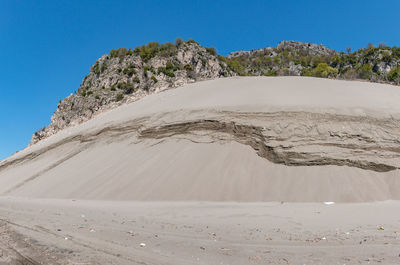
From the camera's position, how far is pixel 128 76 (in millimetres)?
41312

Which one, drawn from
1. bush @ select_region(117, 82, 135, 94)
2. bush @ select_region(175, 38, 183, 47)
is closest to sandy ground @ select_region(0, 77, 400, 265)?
bush @ select_region(117, 82, 135, 94)

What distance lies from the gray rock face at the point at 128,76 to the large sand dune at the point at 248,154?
68.7 ft

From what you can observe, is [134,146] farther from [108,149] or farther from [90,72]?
[90,72]

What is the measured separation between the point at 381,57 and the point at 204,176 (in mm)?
58136

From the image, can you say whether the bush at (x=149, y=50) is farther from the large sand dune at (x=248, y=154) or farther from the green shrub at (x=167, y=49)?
the large sand dune at (x=248, y=154)

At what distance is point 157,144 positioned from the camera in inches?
466

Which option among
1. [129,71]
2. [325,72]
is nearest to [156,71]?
[129,71]

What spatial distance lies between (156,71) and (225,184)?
123 ft

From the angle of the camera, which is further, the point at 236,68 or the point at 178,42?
the point at 236,68

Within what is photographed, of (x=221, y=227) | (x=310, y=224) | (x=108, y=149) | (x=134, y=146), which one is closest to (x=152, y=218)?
(x=221, y=227)

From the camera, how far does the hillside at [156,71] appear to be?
35500mm

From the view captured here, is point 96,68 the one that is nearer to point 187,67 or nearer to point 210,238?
point 187,67

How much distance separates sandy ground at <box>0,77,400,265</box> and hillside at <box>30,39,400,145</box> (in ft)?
62.7

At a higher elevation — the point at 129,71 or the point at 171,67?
the point at 171,67
